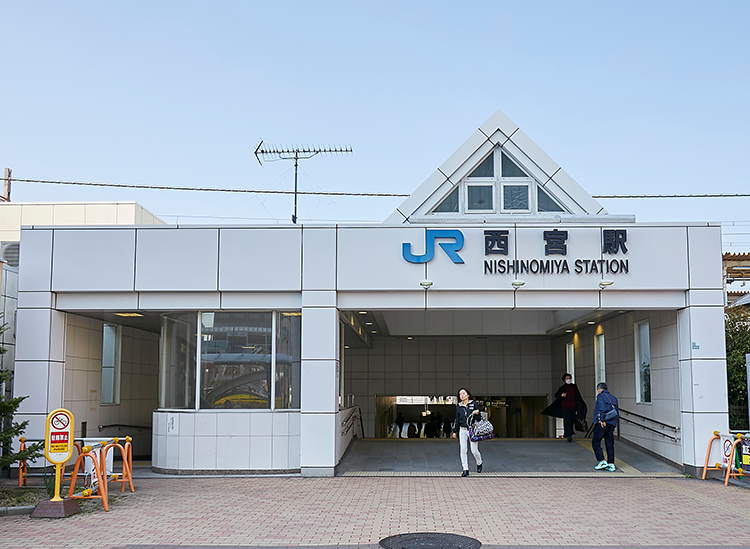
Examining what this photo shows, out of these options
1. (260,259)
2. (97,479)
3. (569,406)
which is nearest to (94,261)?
(260,259)

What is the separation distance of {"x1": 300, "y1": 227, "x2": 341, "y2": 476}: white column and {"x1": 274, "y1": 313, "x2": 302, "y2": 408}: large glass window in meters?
0.39

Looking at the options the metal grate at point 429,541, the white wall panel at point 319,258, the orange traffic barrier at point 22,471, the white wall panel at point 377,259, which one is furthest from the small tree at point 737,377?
the orange traffic barrier at point 22,471

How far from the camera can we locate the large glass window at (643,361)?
14.8 meters

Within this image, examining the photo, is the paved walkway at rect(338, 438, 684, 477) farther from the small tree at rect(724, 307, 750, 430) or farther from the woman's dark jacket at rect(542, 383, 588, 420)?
the small tree at rect(724, 307, 750, 430)

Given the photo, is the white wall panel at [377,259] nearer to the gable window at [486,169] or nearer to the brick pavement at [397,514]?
the gable window at [486,169]

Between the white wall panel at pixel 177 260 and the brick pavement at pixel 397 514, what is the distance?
348 centimetres

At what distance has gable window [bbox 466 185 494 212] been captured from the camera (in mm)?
15078

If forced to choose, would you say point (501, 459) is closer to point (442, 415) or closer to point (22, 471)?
point (22, 471)

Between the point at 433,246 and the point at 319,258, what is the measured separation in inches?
82.3

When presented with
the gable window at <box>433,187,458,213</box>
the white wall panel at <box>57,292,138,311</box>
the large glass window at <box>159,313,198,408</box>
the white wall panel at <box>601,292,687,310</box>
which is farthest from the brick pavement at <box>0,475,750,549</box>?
the gable window at <box>433,187,458,213</box>

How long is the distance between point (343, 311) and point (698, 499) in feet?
22.4

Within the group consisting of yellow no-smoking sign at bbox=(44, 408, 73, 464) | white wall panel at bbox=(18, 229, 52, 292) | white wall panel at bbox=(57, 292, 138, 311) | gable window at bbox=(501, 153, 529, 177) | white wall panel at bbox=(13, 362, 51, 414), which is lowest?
yellow no-smoking sign at bbox=(44, 408, 73, 464)

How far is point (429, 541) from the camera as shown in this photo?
7676 millimetres

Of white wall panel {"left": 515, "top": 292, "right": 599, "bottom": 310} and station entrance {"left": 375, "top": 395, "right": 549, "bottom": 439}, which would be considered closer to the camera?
white wall panel {"left": 515, "top": 292, "right": 599, "bottom": 310}
